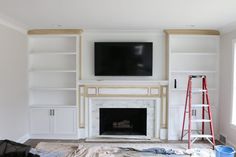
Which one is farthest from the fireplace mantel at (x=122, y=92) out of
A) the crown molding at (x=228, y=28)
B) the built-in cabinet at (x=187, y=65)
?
the crown molding at (x=228, y=28)

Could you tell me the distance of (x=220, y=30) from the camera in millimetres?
4320

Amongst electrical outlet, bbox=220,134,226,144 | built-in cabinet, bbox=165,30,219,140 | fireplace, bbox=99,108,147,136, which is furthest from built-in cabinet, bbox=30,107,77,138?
electrical outlet, bbox=220,134,226,144

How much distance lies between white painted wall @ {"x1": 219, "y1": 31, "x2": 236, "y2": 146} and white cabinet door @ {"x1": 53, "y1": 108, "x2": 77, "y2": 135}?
306 cm

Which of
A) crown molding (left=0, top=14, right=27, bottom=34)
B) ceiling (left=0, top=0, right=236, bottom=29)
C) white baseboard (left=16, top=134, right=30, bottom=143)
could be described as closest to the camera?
ceiling (left=0, top=0, right=236, bottom=29)

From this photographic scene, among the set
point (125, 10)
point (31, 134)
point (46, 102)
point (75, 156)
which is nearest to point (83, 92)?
point (46, 102)

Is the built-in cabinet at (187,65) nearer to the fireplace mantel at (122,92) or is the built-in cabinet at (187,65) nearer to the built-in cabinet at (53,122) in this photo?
the fireplace mantel at (122,92)

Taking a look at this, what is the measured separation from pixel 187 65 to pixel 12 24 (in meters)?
3.57

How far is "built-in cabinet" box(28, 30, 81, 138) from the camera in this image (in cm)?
450

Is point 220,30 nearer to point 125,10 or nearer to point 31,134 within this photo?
point 125,10

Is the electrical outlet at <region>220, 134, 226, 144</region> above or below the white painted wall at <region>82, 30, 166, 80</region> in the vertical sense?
below

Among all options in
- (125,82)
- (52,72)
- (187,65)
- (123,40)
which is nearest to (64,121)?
(52,72)

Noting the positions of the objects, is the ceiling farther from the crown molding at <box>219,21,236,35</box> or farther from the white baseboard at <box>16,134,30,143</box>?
the white baseboard at <box>16,134,30,143</box>

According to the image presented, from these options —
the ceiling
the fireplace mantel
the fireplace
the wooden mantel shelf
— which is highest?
the ceiling

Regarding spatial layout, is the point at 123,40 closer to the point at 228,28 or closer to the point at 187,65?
the point at 187,65
